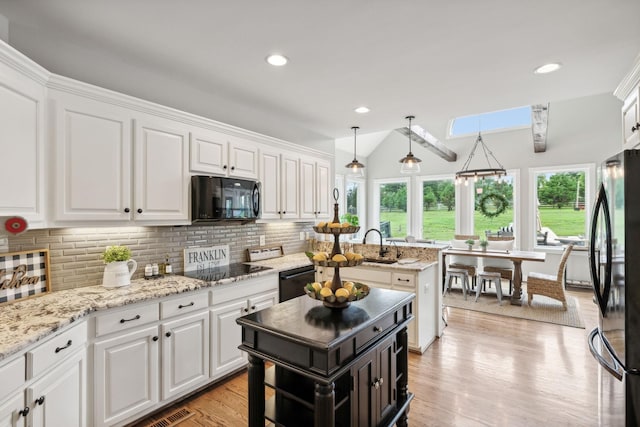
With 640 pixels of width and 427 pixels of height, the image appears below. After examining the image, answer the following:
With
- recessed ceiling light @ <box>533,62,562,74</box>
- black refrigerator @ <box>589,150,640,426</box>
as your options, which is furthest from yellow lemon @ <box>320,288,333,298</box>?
recessed ceiling light @ <box>533,62,562,74</box>

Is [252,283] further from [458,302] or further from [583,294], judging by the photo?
[583,294]

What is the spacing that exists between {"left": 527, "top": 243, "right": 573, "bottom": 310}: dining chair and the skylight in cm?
326

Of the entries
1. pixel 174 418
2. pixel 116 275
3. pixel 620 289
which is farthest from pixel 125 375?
pixel 620 289

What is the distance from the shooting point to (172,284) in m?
2.49

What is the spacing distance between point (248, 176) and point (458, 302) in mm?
4116

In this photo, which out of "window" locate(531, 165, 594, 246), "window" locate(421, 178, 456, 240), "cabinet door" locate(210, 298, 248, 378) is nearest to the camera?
"cabinet door" locate(210, 298, 248, 378)

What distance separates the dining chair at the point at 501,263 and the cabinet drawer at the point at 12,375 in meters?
6.06

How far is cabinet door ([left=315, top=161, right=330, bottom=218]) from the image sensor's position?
4.39 metres

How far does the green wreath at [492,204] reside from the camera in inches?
282

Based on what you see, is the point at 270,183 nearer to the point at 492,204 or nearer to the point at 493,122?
the point at 492,204

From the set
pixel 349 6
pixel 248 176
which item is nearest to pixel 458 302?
pixel 248 176

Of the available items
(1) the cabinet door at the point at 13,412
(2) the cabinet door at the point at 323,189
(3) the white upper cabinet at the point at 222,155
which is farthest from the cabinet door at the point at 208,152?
(1) the cabinet door at the point at 13,412

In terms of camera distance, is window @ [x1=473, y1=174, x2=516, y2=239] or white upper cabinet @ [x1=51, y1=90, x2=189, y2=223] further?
window @ [x1=473, y1=174, x2=516, y2=239]

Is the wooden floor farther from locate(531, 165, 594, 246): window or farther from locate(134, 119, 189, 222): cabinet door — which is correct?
locate(531, 165, 594, 246): window
